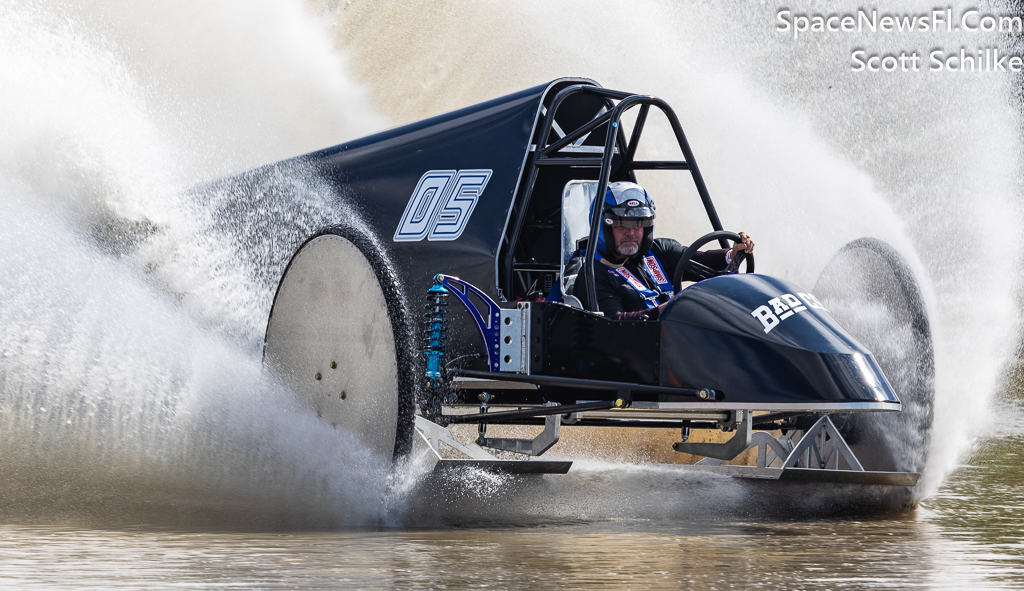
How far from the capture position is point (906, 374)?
9305 millimetres

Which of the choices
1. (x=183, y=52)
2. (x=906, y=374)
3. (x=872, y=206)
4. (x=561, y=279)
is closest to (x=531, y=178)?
(x=561, y=279)

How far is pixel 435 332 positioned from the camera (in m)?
8.13

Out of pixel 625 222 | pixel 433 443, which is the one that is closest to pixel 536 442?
pixel 433 443

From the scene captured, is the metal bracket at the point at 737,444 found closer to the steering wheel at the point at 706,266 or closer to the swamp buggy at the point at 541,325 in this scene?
the swamp buggy at the point at 541,325

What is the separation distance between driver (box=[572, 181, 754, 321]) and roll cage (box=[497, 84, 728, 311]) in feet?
0.64

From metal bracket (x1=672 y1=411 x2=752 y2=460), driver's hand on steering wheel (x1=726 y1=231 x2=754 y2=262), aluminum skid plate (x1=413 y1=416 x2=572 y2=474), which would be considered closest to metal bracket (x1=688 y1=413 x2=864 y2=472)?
metal bracket (x1=672 y1=411 x2=752 y2=460)

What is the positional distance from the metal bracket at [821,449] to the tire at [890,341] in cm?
26

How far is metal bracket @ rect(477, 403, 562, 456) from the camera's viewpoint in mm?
8508

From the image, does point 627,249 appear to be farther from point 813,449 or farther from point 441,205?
point 813,449

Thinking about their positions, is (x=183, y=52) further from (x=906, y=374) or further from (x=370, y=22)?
(x=906, y=374)

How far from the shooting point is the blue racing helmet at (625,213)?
8.27 m

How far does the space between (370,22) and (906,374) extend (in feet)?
70.8

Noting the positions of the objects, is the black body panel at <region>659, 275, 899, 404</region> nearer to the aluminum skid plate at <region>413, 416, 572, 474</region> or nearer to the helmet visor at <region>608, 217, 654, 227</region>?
the helmet visor at <region>608, 217, 654, 227</region>

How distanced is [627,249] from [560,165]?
0.75m
